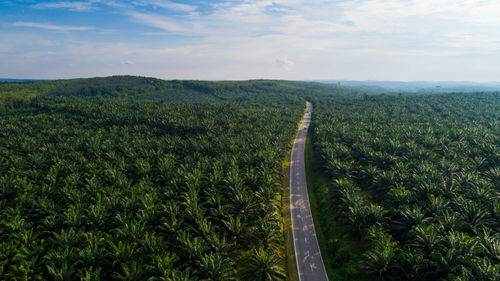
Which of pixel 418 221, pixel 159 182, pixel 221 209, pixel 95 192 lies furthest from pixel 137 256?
pixel 418 221

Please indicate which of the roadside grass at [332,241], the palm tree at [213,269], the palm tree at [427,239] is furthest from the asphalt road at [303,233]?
the palm tree at [427,239]

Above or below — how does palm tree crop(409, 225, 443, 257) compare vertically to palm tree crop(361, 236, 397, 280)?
above

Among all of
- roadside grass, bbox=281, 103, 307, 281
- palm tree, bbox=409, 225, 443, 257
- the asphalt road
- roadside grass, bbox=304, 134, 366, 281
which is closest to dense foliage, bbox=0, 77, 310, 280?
roadside grass, bbox=281, 103, 307, 281

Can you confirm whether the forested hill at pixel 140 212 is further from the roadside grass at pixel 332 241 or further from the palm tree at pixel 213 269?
the roadside grass at pixel 332 241

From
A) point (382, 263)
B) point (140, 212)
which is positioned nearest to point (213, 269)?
point (140, 212)

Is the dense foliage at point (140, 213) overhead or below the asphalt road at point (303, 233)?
overhead

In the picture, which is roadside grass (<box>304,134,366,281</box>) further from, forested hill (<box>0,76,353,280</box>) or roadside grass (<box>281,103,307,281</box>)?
forested hill (<box>0,76,353,280</box>)
